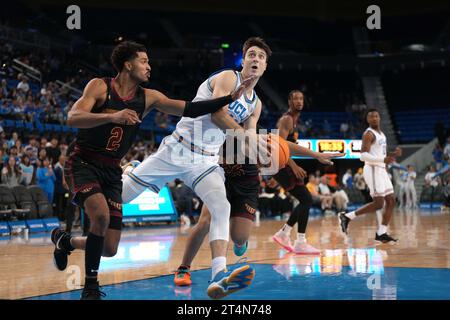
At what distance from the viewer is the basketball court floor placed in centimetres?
517

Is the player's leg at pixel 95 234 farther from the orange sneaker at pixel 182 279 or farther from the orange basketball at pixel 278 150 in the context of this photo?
the orange basketball at pixel 278 150

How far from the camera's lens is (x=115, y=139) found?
16.8 ft

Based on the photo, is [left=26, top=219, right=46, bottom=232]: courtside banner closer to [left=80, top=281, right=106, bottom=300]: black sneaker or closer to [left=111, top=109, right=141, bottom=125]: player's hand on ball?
[left=80, top=281, right=106, bottom=300]: black sneaker

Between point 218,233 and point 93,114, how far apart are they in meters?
1.35

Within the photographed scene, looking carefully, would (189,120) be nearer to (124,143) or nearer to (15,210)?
(124,143)

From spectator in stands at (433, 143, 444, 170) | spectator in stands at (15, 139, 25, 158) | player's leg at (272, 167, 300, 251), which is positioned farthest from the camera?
spectator in stands at (433, 143, 444, 170)

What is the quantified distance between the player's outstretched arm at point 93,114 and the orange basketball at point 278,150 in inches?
61.4

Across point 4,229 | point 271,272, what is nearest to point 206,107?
point 271,272

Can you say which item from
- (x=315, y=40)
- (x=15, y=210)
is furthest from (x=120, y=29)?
(x=15, y=210)

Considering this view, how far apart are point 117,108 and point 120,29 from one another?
28732 mm

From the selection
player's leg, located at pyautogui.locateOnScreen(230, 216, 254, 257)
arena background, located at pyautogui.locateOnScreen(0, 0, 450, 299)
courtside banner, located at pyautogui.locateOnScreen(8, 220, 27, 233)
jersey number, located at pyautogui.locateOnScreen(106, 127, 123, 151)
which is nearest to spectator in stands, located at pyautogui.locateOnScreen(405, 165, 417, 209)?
arena background, located at pyautogui.locateOnScreen(0, 0, 450, 299)

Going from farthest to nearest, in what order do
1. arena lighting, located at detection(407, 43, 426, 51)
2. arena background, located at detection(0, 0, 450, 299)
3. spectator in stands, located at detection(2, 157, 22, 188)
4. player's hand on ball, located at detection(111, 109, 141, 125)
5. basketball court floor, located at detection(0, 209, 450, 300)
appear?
arena lighting, located at detection(407, 43, 426, 51) → arena background, located at detection(0, 0, 450, 299) → spectator in stands, located at detection(2, 157, 22, 188) → basketball court floor, located at detection(0, 209, 450, 300) → player's hand on ball, located at detection(111, 109, 141, 125)

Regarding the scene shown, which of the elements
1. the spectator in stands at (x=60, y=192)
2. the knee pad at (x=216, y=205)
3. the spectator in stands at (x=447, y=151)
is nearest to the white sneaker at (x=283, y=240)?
the knee pad at (x=216, y=205)

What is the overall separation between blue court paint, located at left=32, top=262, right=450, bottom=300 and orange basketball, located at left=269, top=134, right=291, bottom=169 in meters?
1.10
